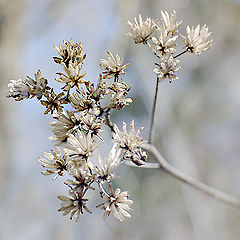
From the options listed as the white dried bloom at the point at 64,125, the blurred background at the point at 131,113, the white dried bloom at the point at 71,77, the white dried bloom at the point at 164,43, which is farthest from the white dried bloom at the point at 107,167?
the blurred background at the point at 131,113

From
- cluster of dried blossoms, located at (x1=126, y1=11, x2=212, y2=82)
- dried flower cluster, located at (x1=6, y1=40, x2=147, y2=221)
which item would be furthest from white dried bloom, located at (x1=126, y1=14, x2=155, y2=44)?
dried flower cluster, located at (x1=6, y1=40, x2=147, y2=221)

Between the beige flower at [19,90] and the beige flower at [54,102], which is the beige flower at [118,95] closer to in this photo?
the beige flower at [54,102]

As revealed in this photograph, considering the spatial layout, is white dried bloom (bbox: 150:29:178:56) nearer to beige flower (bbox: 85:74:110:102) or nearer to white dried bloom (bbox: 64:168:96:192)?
beige flower (bbox: 85:74:110:102)

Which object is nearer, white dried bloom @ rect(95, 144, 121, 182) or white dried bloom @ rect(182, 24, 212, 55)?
white dried bloom @ rect(95, 144, 121, 182)

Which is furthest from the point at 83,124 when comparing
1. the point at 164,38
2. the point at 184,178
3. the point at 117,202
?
the point at 184,178

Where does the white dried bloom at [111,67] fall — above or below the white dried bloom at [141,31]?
below

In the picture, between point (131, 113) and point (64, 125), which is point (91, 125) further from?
point (131, 113)

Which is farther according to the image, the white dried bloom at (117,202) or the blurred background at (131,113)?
the blurred background at (131,113)

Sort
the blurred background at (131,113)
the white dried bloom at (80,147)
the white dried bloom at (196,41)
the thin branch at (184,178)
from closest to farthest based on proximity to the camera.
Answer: the white dried bloom at (80,147) < the white dried bloom at (196,41) < the thin branch at (184,178) < the blurred background at (131,113)
